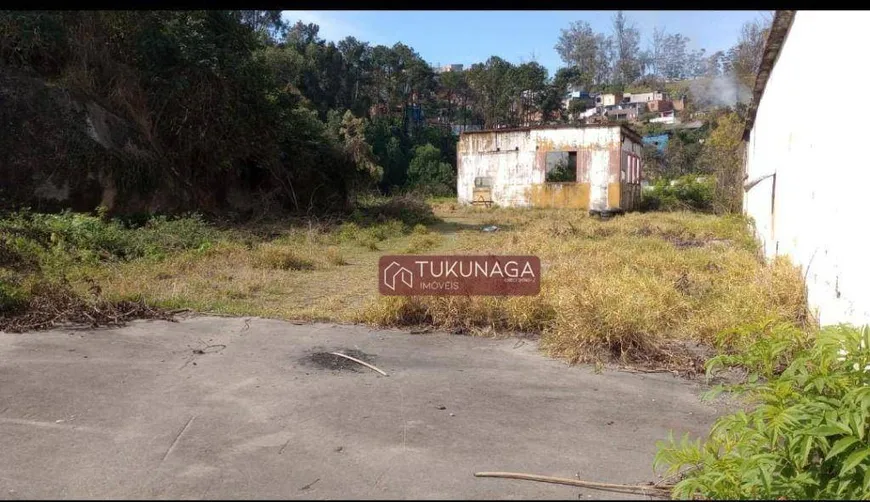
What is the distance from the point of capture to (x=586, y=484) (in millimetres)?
2895

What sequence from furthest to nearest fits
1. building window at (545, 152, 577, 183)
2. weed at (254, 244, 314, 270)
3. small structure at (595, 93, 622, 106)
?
small structure at (595, 93, 622, 106)
building window at (545, 152, 577, 183)
weed at (254, 244, 314, 270)

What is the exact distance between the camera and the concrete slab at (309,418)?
2.89 meters

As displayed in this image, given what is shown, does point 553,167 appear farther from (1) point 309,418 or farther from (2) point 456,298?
(1) point 309,418

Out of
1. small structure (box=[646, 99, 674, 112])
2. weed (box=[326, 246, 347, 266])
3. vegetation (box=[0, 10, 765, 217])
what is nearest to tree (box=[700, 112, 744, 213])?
vegetation (box=[0, 10, 765, 217])

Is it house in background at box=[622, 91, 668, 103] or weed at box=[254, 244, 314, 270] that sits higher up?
house in background at box=[622, 91, 668, 103]

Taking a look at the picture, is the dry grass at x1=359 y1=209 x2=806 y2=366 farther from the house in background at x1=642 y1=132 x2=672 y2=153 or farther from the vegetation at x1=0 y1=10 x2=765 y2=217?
the house in background at x1=642 y1=132 x2=672 y2=153

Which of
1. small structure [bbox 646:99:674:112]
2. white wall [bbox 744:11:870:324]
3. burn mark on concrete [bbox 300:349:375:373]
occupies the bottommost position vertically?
burn mark on concrete [bbox 300:349:375:373]

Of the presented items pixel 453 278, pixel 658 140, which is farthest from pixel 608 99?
pixel 453 278

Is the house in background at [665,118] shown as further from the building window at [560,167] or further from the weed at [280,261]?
the weed at [280,261]

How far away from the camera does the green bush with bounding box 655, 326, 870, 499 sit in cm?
240

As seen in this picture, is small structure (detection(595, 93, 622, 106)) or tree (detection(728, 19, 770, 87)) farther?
small structure (detection(595, 93, 622, 106))

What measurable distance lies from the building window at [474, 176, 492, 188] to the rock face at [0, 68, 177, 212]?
552 inches

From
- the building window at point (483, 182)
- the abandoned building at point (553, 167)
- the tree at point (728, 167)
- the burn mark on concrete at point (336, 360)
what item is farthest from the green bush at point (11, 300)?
the tree at point (728, 167)
